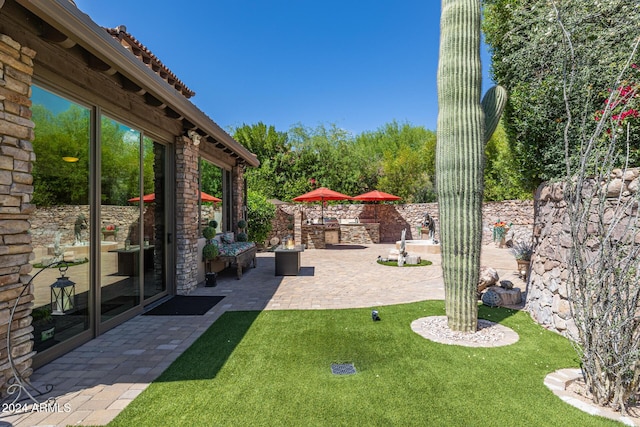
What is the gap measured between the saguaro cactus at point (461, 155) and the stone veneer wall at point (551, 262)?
47.7 inches

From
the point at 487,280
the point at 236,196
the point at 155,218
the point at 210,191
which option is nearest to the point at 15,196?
the point at 155,218

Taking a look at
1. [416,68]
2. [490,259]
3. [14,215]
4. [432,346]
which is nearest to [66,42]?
[14,215]

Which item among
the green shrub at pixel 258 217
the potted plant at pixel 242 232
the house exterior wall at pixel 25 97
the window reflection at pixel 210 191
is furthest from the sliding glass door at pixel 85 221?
the green shrub at pixel 258 217

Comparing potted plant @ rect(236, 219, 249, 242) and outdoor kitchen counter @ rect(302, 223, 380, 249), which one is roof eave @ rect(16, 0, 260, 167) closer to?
potted plant @ rect(236, 219, 249, 242)

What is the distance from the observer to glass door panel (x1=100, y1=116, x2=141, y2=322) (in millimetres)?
4500

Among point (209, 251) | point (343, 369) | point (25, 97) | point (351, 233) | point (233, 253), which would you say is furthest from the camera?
point (351, 233)

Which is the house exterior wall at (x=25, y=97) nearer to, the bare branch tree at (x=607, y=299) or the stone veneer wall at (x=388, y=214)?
the bare branch tree at (x=607, y=299)

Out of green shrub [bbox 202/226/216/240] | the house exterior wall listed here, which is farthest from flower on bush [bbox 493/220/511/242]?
the house exterior wall

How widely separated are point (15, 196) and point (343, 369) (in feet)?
11.5

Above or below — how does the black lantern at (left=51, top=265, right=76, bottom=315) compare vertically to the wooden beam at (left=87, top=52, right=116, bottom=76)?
below

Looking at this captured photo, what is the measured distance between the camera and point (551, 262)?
496 cm

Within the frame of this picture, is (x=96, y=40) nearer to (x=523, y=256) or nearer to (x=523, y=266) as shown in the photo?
(x=523, y=256)

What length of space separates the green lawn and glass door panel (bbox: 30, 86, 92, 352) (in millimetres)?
1511

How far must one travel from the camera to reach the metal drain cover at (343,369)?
11.0 ft
